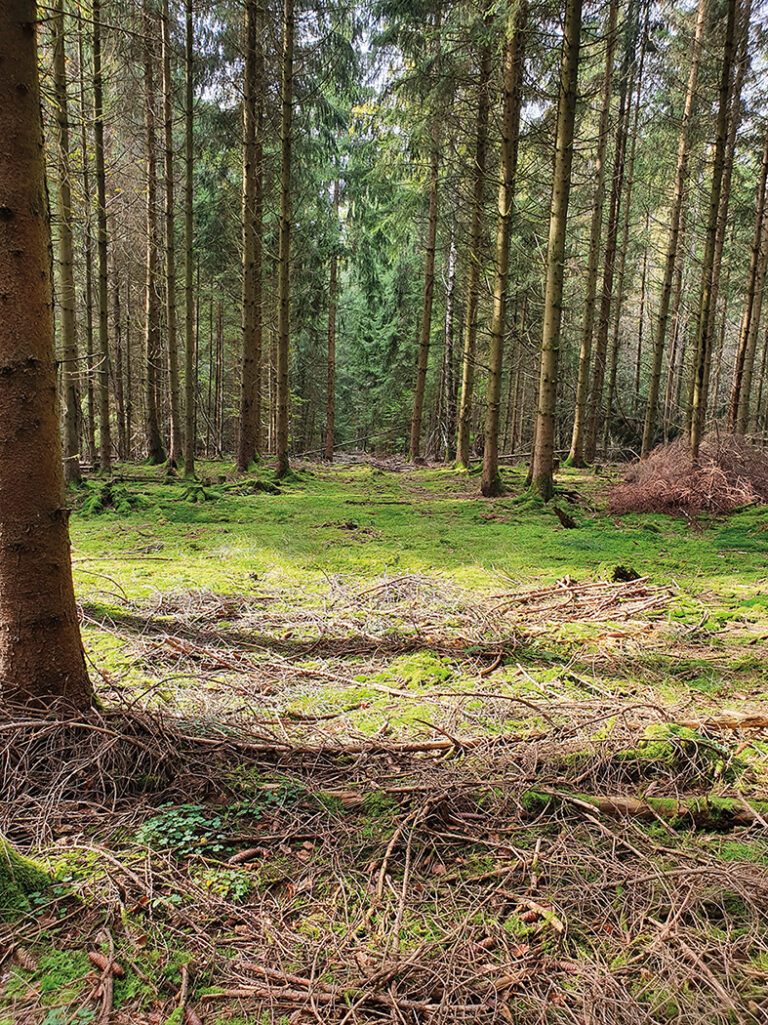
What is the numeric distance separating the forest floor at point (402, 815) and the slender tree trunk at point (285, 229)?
324 inches

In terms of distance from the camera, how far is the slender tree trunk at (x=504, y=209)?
992 cm

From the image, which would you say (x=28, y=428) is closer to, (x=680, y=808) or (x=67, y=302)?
(x=680, y=808)

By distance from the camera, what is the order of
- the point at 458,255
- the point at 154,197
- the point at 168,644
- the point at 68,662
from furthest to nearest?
the point at 458,255 < the point at 154,197 < the point at 168,644 < the point at 68,662

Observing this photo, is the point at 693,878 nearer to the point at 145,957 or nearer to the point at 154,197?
the point at 145,957

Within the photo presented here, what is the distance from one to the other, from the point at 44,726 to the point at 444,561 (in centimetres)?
437

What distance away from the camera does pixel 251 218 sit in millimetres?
12281

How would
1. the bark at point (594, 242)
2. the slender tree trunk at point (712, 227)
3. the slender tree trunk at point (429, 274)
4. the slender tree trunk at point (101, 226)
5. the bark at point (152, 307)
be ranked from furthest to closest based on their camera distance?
the slender tree trunk at point (429, 274), the bark at point (152, 307), the bark at point (594, 242), the slender tree trunk at point (101, 226), the slender tree trunk at point (712, 227)

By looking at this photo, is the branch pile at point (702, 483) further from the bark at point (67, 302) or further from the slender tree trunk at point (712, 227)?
the bark at point (67, 302)

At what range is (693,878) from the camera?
1.90 metres

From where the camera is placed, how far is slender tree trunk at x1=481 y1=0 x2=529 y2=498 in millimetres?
Result: 9922

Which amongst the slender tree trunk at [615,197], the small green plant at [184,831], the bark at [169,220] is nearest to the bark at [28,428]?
the small green plant at [184,831]

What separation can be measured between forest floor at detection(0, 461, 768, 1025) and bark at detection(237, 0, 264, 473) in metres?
8.94

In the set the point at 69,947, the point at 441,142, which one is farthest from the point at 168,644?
the point at 441,142

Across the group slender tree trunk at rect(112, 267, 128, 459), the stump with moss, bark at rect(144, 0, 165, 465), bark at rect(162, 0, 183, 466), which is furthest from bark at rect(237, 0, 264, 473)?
the stump with moss
